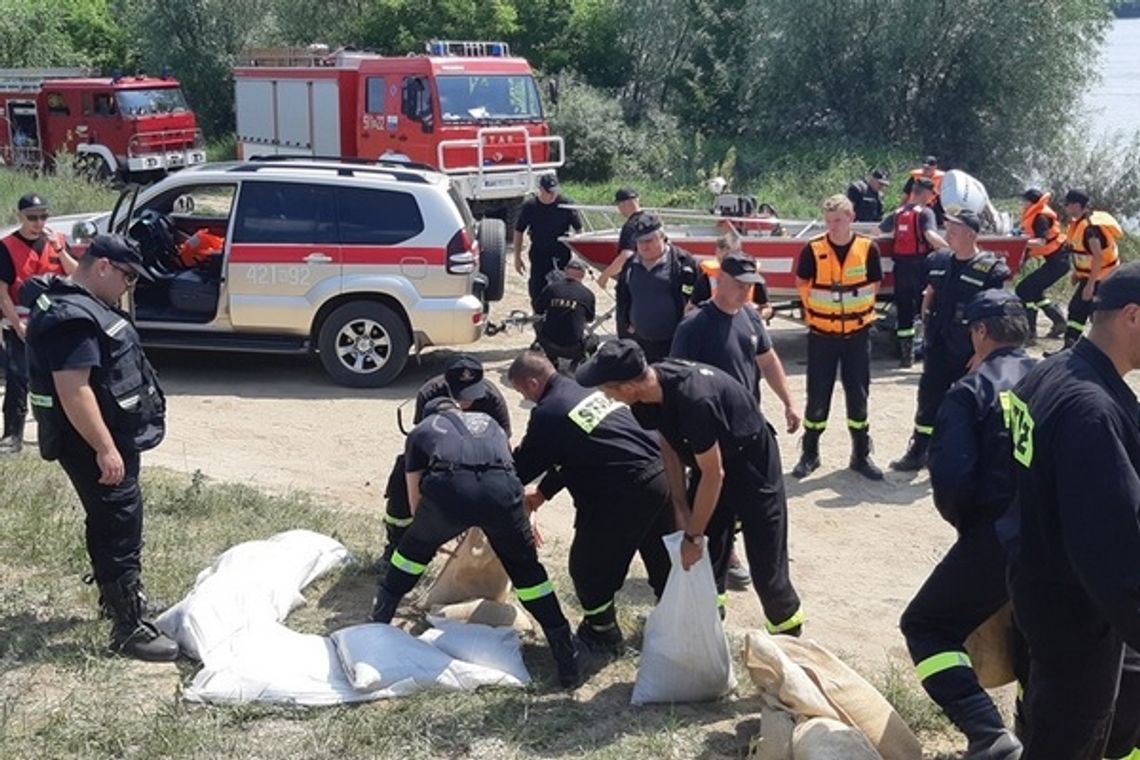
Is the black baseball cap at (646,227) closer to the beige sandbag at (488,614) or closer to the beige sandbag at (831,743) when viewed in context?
the beige sandbag at (488,614)

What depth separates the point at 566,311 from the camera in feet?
33.0

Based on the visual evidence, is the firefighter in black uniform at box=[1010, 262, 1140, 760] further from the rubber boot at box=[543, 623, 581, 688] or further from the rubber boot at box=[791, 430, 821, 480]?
the rubber boot at box=[791, 430, 821, 480]

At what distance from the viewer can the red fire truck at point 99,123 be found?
80.5 feet

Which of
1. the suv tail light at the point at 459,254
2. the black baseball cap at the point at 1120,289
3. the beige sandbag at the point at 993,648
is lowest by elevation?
the beige sandbag at the point at 993,648

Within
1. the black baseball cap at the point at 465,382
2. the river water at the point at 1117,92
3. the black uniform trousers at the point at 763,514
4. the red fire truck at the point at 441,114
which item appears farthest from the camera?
the river water at the point at 1117,92

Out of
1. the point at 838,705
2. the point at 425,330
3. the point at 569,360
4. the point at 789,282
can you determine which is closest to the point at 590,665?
the point at 838,705


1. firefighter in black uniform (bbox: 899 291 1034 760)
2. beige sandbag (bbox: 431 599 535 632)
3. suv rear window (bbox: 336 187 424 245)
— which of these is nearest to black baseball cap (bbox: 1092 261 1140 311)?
firefighter in black uniform (bbox: 899 291 1034 760)

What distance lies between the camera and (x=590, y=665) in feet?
17.6

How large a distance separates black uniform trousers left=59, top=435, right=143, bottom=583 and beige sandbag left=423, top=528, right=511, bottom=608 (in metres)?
1.29

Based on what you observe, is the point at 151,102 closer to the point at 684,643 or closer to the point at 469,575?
the point at 469,575

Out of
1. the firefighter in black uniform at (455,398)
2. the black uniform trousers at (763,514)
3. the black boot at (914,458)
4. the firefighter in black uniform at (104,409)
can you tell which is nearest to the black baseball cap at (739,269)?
the black uniform trousers at (763,514)

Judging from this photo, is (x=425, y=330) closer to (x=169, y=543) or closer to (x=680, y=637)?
(x=169, y=543)

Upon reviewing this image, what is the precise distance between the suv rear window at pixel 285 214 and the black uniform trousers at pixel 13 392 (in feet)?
7.79

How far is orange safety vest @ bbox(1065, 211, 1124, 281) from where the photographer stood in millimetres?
11867
